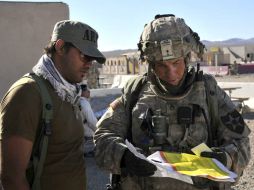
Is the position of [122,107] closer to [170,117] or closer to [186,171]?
[170,117]

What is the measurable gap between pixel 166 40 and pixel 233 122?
585 mm

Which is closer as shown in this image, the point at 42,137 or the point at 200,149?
the point at 42,137

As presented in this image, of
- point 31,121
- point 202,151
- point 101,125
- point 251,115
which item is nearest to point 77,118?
point 101,125

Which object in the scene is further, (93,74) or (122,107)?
(93,74)

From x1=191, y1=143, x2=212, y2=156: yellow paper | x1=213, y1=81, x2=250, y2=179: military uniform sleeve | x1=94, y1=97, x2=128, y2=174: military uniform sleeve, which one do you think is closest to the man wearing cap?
x1=94, y1=97, x2=128, y2=174: military uniform sleeve

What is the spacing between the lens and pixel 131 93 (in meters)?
2.57

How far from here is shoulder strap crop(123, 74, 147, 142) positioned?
254cm

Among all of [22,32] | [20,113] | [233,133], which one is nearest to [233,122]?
[233,133]

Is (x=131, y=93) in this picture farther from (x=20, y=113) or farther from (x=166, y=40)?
(x=20, y=113)

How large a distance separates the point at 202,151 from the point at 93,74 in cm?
1188

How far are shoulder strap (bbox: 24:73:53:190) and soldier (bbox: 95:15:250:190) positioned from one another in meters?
0.37

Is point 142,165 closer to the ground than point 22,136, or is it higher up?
closer to the ground

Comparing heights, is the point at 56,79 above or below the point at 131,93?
above

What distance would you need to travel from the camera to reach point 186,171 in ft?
7.02
